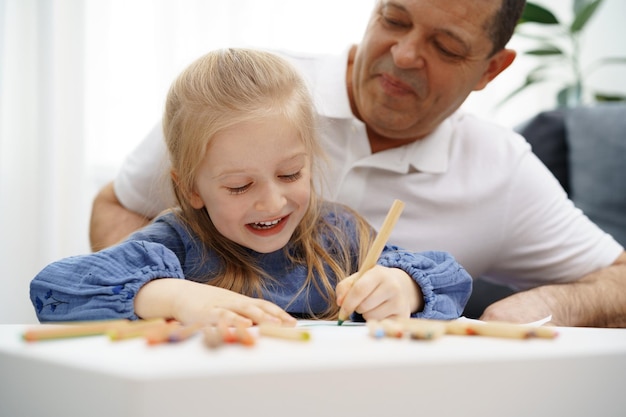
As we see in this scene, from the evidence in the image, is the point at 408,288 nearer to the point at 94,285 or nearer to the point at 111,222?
the point at 94,285

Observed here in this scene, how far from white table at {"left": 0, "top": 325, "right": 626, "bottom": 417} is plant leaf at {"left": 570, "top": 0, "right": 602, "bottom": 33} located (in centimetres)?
221

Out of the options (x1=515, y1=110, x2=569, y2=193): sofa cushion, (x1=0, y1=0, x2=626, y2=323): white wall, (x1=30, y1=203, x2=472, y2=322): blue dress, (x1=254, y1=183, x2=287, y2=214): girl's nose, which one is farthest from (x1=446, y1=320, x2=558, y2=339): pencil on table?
(x1=0, y1=0, x2=626, y2=323): white wall

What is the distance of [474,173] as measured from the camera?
1.47 m

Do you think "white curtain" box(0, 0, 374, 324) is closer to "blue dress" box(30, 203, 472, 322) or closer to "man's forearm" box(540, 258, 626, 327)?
"blue dress" box(30, 203, 472, 322)

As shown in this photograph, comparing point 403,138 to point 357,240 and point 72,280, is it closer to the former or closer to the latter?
point 357,240

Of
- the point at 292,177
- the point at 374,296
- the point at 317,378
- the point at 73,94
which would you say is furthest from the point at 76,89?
the point at 317,378

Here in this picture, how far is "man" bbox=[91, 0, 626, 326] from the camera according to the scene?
4.45ft

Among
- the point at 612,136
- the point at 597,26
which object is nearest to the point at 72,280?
the point at 612,136

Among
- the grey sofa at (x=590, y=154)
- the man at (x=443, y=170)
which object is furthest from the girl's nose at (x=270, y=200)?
the grey sofa at (x=590, y=154)

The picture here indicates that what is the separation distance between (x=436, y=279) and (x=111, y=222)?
77cm

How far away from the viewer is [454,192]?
1433mm

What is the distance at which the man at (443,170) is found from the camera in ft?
4.45

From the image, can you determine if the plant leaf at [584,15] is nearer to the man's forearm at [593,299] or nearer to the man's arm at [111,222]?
the man's forearm at [593,299]

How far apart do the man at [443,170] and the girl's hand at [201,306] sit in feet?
1.47
